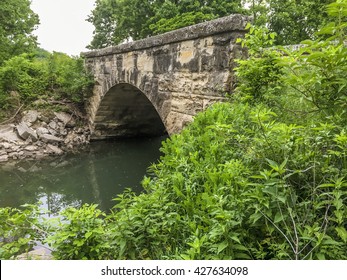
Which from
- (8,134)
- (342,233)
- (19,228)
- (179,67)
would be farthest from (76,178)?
(342,233)

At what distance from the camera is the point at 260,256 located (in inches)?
52.6

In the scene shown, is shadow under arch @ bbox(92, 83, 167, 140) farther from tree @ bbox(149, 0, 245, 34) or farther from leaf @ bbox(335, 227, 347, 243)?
leaf @ bbox(335, 227, 347, 243)

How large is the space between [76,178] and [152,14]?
12852 millimetres

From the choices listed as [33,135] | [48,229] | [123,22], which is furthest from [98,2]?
[48,229]

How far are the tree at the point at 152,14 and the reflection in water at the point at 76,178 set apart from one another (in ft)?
25.0

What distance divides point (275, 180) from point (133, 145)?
927 centimetres

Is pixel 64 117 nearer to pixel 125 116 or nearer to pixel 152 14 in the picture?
pixel 125 116

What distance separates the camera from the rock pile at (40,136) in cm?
844

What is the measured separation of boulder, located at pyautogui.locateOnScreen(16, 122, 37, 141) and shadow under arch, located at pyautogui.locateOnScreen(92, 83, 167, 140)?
6.44ft

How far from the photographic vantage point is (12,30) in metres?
14.0

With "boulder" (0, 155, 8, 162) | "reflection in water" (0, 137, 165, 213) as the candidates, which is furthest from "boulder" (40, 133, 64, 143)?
"boulder" (0, 155, 8, 162)

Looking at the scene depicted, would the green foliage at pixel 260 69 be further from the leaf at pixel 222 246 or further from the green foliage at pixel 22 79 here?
the green foliage at pixel 22 79

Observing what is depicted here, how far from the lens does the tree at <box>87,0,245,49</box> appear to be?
14.2 meters

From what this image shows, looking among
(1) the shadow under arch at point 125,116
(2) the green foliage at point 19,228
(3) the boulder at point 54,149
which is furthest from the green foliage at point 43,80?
(2) the green foliage at point 19,228
